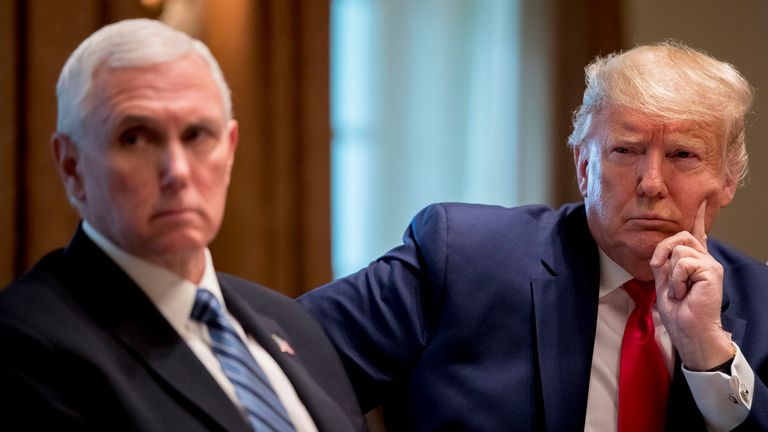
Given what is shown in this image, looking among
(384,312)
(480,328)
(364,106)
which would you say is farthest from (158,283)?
(364,106)

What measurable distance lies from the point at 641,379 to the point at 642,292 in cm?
21

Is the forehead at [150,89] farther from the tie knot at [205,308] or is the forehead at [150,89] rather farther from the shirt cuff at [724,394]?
the shirt cuff at [724,394]

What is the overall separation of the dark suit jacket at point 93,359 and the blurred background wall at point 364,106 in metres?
1.92

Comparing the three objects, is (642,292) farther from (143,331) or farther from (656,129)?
(143,331)

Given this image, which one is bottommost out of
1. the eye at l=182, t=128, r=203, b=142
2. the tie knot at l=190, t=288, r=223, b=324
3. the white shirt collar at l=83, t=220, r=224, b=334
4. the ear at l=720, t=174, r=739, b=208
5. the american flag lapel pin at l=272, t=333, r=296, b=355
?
the american flag lapel pin at l=272, t=333, r=296, b=355

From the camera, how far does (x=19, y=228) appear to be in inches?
125

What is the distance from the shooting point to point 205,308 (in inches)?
55.0

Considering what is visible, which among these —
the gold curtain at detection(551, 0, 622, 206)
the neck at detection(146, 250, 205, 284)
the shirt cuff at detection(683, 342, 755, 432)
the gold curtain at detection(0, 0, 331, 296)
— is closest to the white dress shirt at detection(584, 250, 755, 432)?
the shirt cuff at detection(683, 342, 755, 432)

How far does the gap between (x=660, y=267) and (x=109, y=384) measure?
4.01ft

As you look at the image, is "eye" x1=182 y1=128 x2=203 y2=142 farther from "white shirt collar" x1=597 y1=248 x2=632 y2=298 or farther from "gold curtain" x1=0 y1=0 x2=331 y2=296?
"gold curtain" x1=0 y1=0 x2=331 y2=296

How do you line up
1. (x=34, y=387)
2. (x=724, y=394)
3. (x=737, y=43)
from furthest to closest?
(x=737, y=43) → (x=724, y=394) → (x=34, y=387)

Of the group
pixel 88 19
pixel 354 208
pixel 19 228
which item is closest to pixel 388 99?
pixel 354 208

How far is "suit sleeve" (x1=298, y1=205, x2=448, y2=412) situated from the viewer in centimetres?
201

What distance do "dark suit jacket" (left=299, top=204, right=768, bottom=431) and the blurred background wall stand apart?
151 cm
